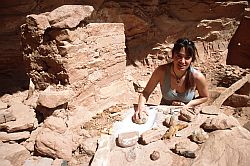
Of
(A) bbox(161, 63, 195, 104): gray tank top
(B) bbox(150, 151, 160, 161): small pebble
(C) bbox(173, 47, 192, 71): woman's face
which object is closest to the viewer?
(B) bbox(150, 151, 160, 161): small pebble

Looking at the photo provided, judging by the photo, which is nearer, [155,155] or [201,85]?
[155,155]

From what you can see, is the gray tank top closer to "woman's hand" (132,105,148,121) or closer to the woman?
the woman

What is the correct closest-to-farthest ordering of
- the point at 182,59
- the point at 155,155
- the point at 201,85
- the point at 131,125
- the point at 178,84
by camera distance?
1. the point at 155,155
2. the point at 131,125
3. the point at 182,59
4. the point at 201,85
5. the point at 178,84

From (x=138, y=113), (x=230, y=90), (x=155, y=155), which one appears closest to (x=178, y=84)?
(x=138, y=113)

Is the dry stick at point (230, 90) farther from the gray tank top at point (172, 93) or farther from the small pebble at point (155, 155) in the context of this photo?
the small pebble at point (155, 155)

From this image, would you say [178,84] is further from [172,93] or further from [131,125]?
[131,125]

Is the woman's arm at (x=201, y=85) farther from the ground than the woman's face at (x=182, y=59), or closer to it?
closer to it

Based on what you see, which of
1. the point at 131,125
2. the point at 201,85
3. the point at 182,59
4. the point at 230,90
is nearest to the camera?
the point at 131,125

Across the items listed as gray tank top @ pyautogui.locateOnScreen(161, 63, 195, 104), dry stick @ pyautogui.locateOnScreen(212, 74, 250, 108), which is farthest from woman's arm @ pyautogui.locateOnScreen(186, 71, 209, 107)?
dry stick @ pyautogui.locateOnScreen(212, 74, 250, 108)

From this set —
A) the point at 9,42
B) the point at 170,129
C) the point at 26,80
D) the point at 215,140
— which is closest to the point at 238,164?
the point at 215,140

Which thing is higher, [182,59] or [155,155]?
[182,59]

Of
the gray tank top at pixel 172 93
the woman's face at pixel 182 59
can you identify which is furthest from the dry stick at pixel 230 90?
the woman's face at pixel 182 59

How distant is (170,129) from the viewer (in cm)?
247

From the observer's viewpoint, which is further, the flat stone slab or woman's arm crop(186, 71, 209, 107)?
woman's arm crop(186, 71, 209, 107)
